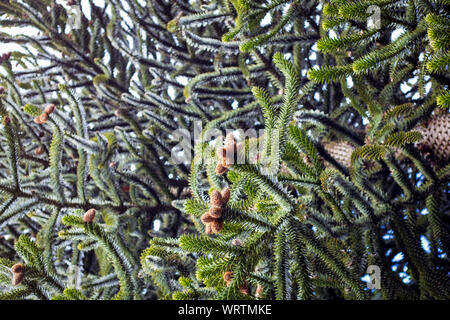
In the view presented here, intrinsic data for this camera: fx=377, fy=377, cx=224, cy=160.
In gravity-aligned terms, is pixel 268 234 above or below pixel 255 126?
below

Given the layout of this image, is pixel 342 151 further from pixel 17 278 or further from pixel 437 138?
pixel 17 278

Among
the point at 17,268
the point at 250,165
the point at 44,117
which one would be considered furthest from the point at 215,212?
the point at 44,117

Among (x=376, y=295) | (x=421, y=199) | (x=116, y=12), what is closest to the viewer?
(x=421, y=199)

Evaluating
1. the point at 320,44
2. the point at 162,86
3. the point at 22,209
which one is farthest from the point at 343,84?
the point at 22,209

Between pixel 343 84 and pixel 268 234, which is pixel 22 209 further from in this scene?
pixel 343 84

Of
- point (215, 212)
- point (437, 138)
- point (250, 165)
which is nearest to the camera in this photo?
point (215, 212)

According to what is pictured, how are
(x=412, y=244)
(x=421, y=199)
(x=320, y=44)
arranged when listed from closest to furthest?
(x=320, y=44) < (x=412, y=244) < (x=421, y=199)
